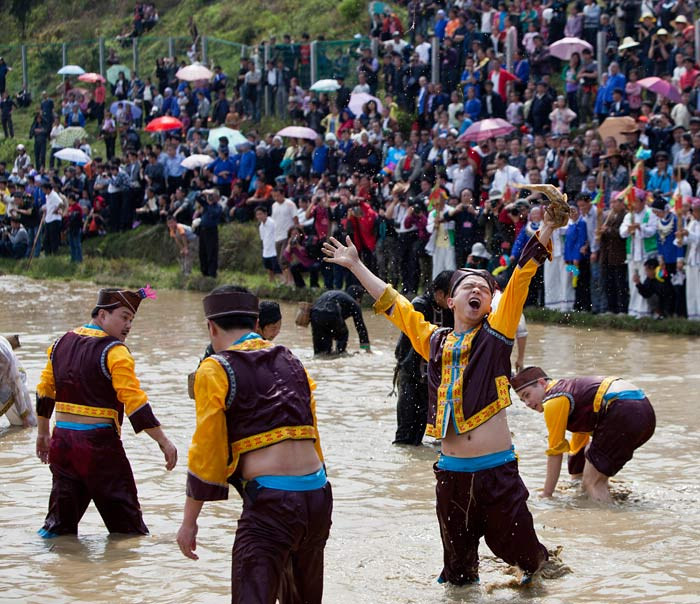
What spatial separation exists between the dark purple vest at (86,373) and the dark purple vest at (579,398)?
8.41 ft

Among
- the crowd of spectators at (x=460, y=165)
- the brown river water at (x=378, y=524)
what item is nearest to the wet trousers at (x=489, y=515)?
the brown river water at (x=378, y=524)

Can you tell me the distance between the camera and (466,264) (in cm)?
1730

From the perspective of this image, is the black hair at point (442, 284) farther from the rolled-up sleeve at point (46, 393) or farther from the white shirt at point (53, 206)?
the white shirt at point (53, 206)

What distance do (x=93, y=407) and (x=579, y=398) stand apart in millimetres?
2852

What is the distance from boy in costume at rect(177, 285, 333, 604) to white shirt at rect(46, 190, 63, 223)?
69.8ft

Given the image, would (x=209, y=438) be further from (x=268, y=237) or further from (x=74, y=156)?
(x=74, y=156)

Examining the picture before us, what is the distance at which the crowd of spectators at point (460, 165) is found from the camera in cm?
1606

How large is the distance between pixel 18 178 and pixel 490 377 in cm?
2519

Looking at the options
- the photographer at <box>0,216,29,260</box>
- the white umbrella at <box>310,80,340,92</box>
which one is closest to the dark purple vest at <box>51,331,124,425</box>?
the white umbrella at <box>310,80,340,92</box>

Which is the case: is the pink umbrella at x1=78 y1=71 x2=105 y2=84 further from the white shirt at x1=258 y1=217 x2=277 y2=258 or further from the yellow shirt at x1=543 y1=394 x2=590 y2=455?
the yellow shirt at x1=543 y1=394 x2=590 y2=455

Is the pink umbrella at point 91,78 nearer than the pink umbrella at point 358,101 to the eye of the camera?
No

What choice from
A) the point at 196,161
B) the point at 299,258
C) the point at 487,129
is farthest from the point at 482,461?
the point at 196,161

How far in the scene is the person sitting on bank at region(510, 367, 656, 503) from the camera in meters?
7.51

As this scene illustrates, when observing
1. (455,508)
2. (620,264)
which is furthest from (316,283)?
(455,508)
